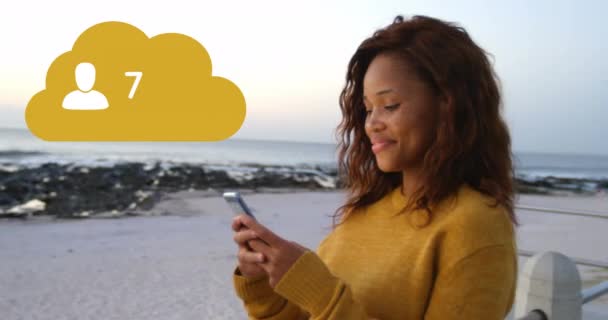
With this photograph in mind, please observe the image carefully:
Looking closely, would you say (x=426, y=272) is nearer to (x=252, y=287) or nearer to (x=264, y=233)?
(x=264, y=233)

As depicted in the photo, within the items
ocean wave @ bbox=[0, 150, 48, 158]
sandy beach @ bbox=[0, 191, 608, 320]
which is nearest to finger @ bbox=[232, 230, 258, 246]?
sandy beach @ bbox=[0, 191, 608, 320]

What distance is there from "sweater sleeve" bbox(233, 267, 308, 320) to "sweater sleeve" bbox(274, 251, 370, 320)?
261 millimetres

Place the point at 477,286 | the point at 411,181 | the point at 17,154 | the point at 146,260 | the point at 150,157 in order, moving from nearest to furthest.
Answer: the point at 477,286 → the point at 411,181 → the point at 146,260 → the point at 17,154 → the point at 150,157

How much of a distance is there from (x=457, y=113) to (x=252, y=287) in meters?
0.56

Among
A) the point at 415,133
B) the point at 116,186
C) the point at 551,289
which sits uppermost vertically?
the point at 415,133

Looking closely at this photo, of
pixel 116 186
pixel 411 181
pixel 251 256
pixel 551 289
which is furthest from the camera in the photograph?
pixel 116 186

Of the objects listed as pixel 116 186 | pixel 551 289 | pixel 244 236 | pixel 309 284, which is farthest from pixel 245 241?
pixel 116 186

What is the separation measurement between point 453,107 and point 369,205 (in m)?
0.33

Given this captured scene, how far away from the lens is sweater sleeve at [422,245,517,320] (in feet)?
3.01

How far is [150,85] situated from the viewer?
5.21m

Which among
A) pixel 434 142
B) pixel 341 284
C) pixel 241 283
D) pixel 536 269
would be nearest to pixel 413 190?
pixel 434 142

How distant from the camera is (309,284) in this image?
3.14ft

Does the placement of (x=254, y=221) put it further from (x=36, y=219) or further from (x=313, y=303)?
(x=36, y=219)

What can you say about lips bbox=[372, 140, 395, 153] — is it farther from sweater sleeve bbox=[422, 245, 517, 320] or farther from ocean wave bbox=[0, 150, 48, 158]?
ocean wave bbox=[0, 150, 48, 158]
